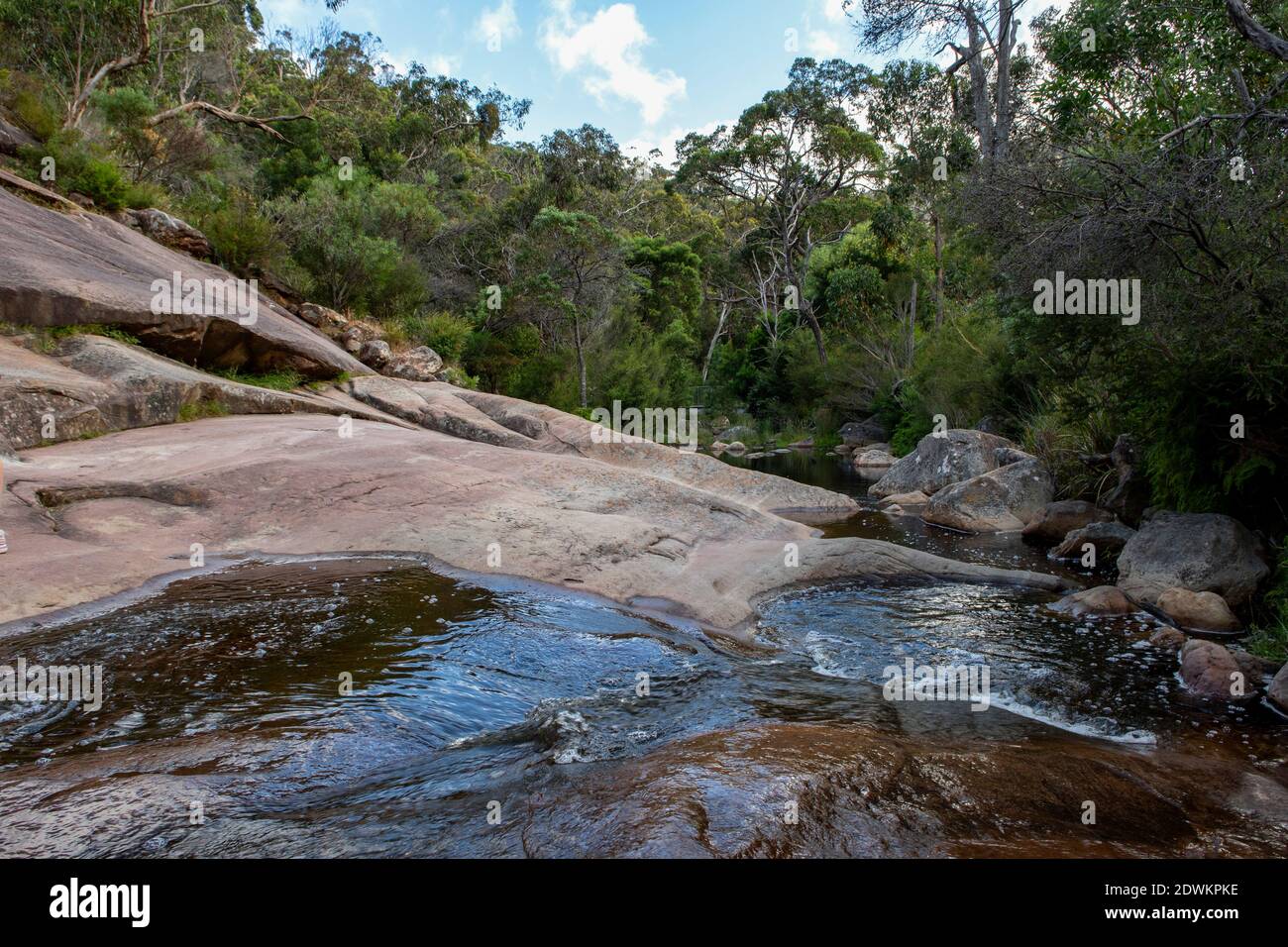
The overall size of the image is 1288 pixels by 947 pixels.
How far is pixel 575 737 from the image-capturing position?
13.4 ft

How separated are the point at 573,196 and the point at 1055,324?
2227 cm

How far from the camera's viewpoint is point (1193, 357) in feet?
25.5

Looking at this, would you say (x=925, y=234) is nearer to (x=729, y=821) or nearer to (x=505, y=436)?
(x=505, y=436)

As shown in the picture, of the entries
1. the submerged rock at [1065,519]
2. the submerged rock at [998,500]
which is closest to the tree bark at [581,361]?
the submerged rock at [998,500]

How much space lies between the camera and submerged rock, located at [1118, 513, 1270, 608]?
25.3 ft

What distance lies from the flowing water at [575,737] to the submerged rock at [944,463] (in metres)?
9.45

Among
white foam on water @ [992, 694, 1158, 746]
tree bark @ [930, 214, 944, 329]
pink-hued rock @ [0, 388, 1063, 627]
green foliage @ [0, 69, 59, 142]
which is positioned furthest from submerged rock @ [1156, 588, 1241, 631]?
tree bark @ [930, 214, 944, 329]

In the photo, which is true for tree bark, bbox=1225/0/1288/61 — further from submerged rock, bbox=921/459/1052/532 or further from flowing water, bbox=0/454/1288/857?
submerged rock, bbox=921/459/1052/532

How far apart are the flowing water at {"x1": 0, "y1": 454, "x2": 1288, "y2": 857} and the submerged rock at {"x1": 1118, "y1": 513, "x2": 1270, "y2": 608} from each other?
5.30ft

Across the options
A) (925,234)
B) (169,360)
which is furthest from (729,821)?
(925,234)

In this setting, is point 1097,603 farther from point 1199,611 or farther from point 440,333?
point 440,333

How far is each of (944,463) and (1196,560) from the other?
8374mm

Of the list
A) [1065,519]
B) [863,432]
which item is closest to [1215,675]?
[1065,519]
